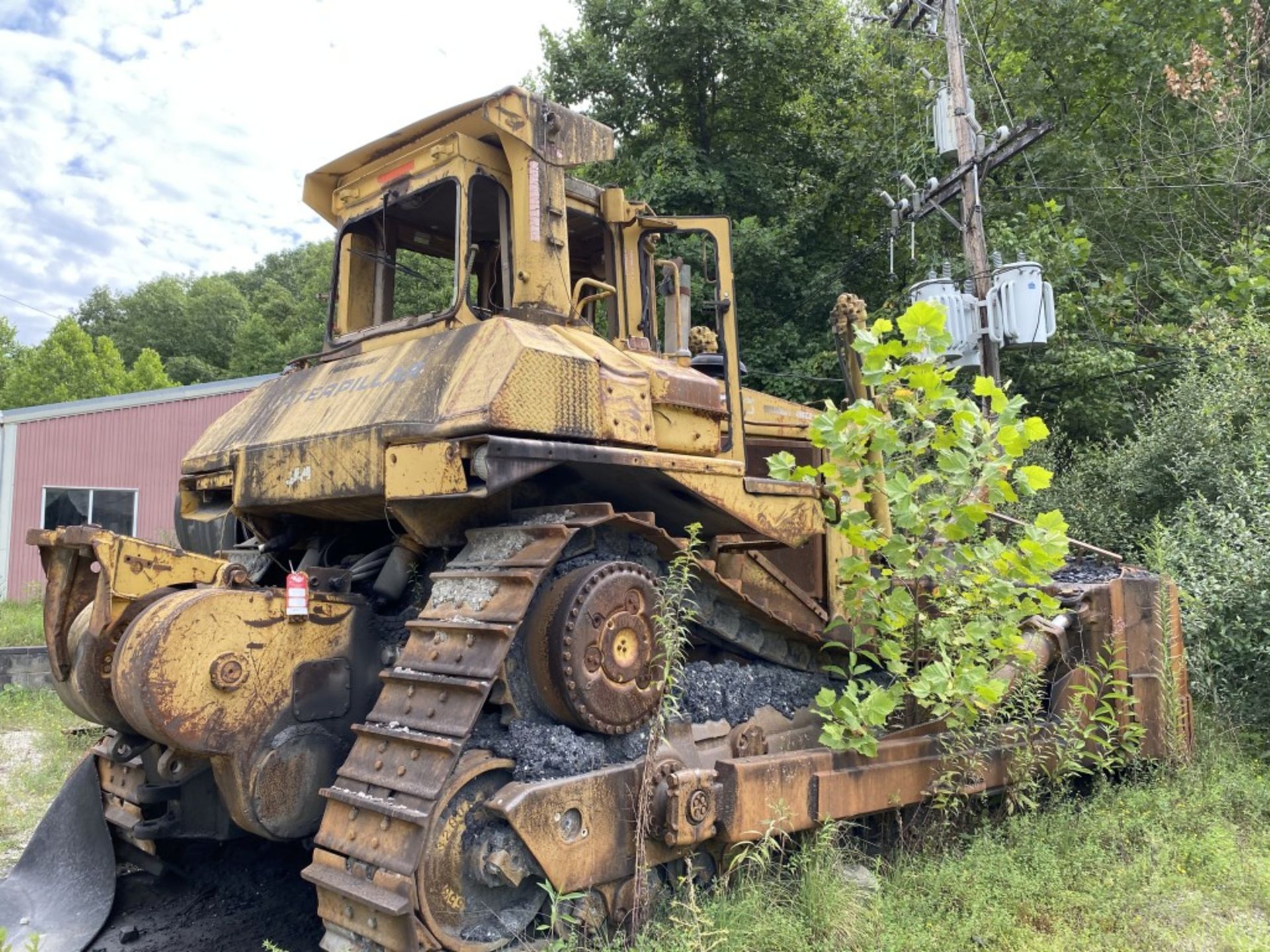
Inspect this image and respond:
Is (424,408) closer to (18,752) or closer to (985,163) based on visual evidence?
(18,752)

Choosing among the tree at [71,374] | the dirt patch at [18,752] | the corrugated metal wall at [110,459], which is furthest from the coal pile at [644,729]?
the tree at [71,374]

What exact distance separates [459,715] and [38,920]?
2850mm

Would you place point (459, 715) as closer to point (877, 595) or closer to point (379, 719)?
point (379, 719)

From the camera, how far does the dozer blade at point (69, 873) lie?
4402 mm

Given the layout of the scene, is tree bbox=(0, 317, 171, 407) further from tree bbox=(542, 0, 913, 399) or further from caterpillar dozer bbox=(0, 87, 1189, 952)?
caterpillar dozer bbox=(0, 87, 1189, 952)

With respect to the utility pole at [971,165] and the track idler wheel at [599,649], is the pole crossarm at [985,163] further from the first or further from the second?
the track idler wheel at [599,649]

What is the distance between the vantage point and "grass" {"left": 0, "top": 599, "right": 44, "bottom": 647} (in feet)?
42.2

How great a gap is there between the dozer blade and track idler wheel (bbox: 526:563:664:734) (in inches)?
104

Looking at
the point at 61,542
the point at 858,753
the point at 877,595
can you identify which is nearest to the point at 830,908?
the point at 858,753

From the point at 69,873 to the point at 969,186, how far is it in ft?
37.9

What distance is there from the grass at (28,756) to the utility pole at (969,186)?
10191 mm

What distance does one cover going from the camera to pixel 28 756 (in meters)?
7.89

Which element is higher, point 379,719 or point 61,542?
point 61,542

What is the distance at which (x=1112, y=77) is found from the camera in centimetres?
1717
